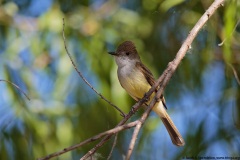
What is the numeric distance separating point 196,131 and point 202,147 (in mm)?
145

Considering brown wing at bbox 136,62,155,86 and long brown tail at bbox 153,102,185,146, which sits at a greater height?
brown wing at bbox 136,62,155,86

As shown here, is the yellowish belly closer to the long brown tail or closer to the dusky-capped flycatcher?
the dusky-capped flycatcher

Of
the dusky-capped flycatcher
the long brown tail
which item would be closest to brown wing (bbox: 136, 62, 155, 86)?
the dusky-capped flycatcher

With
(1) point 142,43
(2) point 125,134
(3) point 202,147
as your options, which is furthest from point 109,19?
(3) point 202,147

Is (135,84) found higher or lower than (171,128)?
higher

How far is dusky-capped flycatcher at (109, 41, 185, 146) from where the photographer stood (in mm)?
3477

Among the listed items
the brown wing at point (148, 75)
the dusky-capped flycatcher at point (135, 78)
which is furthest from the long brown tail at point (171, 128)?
the brown wing at point (148, 75)

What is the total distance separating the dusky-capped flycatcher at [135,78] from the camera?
348 centimetres

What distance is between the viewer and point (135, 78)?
3500 millimetres

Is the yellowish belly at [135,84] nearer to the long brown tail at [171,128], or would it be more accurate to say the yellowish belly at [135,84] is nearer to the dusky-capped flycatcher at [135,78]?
the dusky-capped flycatcher at [135,78]

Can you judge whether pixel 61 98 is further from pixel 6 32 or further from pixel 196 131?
pixel 196 131

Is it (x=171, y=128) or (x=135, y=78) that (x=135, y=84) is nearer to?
(x=135, y=78)

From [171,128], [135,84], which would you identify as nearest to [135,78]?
[135,84]

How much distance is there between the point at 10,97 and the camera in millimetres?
4422
